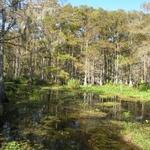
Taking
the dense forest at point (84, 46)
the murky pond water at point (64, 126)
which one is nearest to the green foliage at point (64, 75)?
the dense forest at point (84, 46)

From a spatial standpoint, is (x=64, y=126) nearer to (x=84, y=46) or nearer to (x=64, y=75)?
(x=64, y=75)

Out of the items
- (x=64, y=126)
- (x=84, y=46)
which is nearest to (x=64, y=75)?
(x=84, y=46)

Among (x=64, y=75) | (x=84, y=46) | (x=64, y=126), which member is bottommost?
(x=64, y=126)

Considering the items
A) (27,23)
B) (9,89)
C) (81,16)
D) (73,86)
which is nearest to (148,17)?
(73,86)

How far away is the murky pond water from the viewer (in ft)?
58.4

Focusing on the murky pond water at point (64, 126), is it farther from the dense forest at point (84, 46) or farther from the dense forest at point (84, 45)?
the dense forest at point (84, 45)

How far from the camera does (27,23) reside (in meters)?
23.9

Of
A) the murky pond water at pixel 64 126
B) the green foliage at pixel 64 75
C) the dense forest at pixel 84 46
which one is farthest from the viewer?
the dense forest at pixel 84 46

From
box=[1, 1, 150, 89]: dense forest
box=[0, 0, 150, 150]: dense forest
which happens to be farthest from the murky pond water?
box=[1, 1, 150, 89]: dense forest

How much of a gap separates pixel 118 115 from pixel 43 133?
10.0 m

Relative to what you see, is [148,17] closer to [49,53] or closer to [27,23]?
[49,53]

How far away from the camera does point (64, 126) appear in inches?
889

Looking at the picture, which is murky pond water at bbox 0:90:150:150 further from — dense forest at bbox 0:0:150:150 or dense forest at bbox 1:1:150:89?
dense forest at bbox 1:1:150:89

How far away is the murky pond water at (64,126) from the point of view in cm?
1780
